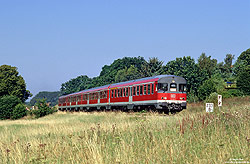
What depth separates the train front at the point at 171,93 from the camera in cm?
2486

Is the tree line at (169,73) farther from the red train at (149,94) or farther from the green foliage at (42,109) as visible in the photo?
the red train at (149,94)

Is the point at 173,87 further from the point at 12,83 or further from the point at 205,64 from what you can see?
the point at 205,64

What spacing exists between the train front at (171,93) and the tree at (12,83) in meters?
56.9

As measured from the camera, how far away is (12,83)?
255 ft

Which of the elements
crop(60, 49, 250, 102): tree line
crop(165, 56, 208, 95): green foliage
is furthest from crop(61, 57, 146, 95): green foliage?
crop(165, 56, 208, 95): green foliage

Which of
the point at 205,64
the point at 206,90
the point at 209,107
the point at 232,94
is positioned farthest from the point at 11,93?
the point at 209,107

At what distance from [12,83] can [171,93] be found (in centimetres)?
5922

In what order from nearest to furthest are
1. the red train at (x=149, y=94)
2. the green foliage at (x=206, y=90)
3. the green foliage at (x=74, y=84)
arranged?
1. the red train at (x=149, y=94)
2. the green foliage at (x=206, y=90)
3. the green foliage at (x=74, y=84)

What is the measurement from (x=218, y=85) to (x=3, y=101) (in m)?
42.6

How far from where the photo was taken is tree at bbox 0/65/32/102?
2987 inches

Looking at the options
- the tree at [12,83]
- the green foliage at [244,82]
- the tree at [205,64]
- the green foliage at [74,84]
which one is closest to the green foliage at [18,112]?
the tree at [12,83]

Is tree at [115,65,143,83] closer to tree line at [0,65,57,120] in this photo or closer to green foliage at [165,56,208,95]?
green foliage at [165,56,208,95]

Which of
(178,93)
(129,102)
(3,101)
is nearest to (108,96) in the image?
(129,102)

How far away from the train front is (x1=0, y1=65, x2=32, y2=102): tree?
56895mm
